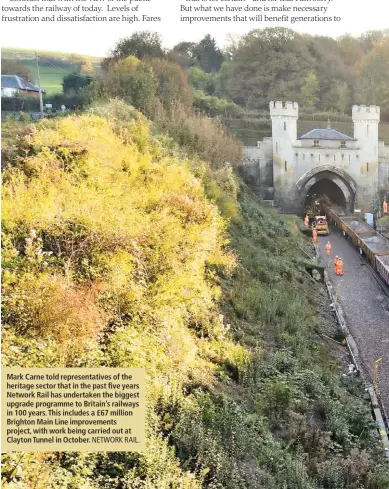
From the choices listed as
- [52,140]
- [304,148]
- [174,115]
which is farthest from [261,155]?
[52,140]

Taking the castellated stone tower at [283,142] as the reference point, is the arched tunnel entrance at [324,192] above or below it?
below

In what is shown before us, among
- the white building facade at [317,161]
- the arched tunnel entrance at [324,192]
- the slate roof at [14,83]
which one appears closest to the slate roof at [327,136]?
the white building facade at [317,161]

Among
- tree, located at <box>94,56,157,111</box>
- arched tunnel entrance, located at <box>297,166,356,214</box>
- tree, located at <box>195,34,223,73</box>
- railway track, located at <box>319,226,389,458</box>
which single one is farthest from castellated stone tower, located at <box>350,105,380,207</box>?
tree, located at <box>195,34,223,73</box>

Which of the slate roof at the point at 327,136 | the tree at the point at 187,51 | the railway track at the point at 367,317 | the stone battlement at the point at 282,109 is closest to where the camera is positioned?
the railway track at the point at 367,317

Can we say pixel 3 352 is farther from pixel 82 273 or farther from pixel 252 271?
pixel 252 271

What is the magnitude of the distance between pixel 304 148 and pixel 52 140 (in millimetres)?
26927

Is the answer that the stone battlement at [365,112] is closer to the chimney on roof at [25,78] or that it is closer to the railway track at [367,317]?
the railway track at [367,317]

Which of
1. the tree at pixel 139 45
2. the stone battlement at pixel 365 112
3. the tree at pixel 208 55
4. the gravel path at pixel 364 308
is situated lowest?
the gravel path at pixel 364 308

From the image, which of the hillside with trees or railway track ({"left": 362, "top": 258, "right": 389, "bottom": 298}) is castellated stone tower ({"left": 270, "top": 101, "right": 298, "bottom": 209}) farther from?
the hillside with trees

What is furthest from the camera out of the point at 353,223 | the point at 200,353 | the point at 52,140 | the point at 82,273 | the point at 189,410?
the point at 353,223

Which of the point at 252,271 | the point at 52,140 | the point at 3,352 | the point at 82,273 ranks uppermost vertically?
the point at 52,140

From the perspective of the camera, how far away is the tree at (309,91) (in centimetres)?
4800

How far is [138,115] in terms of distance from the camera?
17.9 metres

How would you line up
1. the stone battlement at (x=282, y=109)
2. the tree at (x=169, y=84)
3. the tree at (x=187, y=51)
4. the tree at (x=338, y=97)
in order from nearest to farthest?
A: the tree at (x=169, y=84)
the stone battlement at (x=282, y=109)
the tree at (x=338, y=97)
the tree at (x=187, y=51)
